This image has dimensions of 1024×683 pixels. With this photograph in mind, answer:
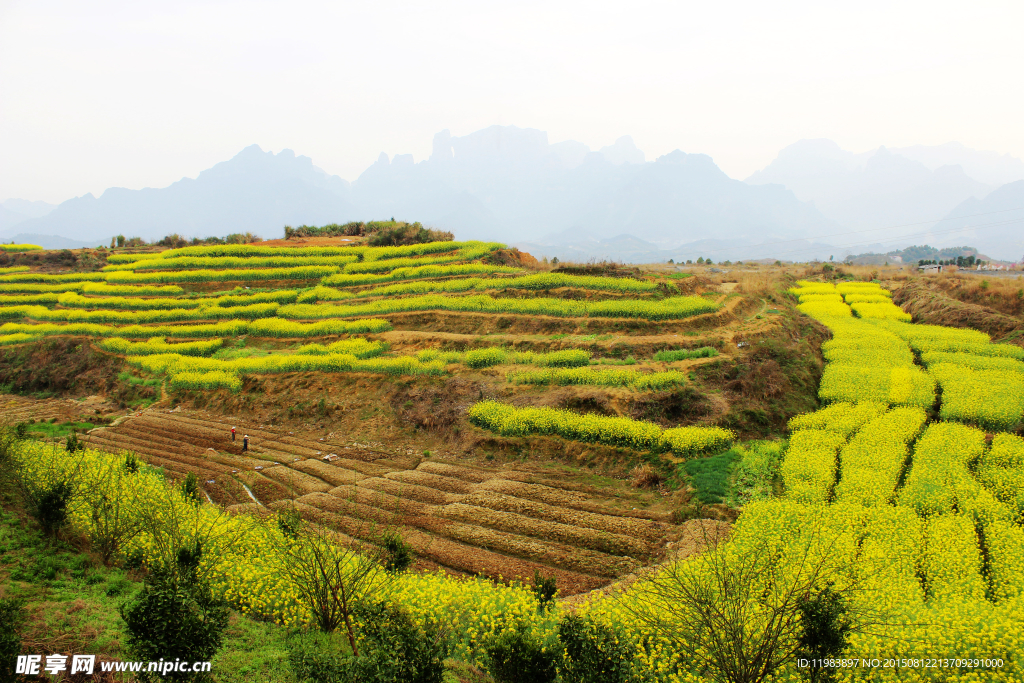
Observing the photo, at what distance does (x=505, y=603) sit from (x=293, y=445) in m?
12.1

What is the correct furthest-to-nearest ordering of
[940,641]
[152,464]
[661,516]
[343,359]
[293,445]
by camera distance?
[343,359] → [293,445] → [152,464] → [661,516] → [940,641]

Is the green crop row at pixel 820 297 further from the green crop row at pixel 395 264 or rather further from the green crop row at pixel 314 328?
the green crop row at pixel 314 328

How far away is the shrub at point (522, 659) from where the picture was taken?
22.6 feet

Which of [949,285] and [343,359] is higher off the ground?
[949,285]

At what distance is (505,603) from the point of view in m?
8.63

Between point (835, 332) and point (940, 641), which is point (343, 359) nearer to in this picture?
point (940, 641)

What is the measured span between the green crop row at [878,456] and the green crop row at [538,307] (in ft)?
31.1

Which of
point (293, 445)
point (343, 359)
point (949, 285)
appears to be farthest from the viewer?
point (949, 285)

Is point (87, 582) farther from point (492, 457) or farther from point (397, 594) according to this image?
point (492, 457)

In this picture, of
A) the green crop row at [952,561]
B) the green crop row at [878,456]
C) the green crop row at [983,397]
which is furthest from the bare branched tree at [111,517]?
the green crop row at [983,397]

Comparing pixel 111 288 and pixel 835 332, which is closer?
pixel 835 332

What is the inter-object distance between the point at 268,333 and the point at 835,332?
30551mm

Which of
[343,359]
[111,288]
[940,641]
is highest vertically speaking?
[111,288]

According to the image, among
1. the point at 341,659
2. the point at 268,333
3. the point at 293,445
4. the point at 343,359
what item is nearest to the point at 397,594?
the point at 341,659
